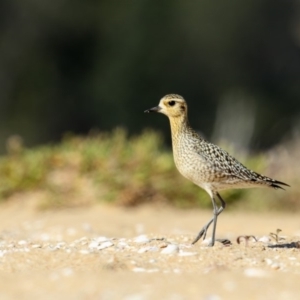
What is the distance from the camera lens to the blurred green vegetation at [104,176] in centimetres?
1330

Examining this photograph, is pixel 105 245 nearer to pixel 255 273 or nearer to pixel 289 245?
pixel 289 245

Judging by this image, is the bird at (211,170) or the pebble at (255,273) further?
the bird at (211,170)

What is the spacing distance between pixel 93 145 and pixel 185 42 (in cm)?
2521

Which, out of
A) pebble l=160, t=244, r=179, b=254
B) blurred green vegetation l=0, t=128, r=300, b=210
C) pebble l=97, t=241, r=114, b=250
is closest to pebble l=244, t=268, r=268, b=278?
pebble l=160, t=244, r=179, b=254

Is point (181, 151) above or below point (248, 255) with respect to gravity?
above

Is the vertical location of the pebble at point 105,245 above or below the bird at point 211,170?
below

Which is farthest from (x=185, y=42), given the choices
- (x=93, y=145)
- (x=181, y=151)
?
(x=181, y=151)

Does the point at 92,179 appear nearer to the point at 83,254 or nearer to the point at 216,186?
the point at 216,186

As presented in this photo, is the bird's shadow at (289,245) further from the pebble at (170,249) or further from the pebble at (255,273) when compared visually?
the pebble at (255,273)

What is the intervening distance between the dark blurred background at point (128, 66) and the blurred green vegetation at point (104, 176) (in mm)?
21299

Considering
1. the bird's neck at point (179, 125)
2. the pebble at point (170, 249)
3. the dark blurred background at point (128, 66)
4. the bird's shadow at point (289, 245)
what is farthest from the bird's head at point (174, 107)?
the dark blurred background at point (128, 66)

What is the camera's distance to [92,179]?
13.4m

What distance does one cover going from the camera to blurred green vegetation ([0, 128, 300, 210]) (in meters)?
13.3

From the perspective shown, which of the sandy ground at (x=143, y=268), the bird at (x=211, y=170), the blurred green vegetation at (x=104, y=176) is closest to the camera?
the sandy ground at (x=143, y=268)
